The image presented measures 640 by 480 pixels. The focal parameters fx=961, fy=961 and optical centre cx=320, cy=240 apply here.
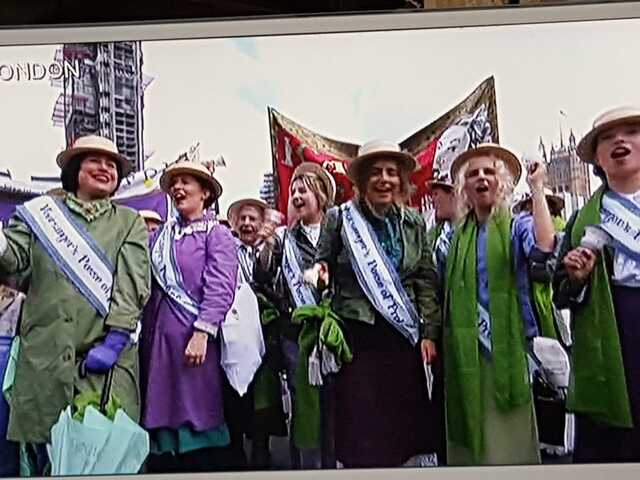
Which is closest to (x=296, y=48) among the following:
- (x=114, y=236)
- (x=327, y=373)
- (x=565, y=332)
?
(x=114, y=236)

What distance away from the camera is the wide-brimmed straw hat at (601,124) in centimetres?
296

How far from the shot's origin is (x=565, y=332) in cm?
290

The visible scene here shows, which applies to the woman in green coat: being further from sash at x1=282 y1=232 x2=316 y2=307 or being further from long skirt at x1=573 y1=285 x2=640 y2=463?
long skirt at x1=573 y1=285 x2=640 y2=463

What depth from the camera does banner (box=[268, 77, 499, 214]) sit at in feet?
9.77

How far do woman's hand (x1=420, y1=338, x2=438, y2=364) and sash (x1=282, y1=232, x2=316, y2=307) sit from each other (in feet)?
1.18

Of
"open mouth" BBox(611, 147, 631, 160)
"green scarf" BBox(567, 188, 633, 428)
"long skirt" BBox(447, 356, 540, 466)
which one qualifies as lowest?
"long skirt" BBox(447, 356, 540, 466)

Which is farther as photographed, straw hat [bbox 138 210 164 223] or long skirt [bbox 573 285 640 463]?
straw hat [bbox 138 210 164 223]

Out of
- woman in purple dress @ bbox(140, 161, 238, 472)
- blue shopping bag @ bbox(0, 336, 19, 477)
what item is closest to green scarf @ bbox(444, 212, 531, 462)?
woman in purple dress @ bbox(140, 161, 238, 472)

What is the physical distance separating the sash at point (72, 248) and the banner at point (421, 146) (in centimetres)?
59

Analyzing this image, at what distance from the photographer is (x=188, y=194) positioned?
3.01 m

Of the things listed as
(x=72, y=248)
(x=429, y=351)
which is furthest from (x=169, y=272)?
(x=429, y=351)

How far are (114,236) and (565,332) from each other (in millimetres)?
1409

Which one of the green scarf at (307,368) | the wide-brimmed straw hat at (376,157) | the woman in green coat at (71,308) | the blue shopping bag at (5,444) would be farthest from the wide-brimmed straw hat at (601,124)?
the blue shopping bag at (5,444)

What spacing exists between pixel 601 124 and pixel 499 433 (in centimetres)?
100
